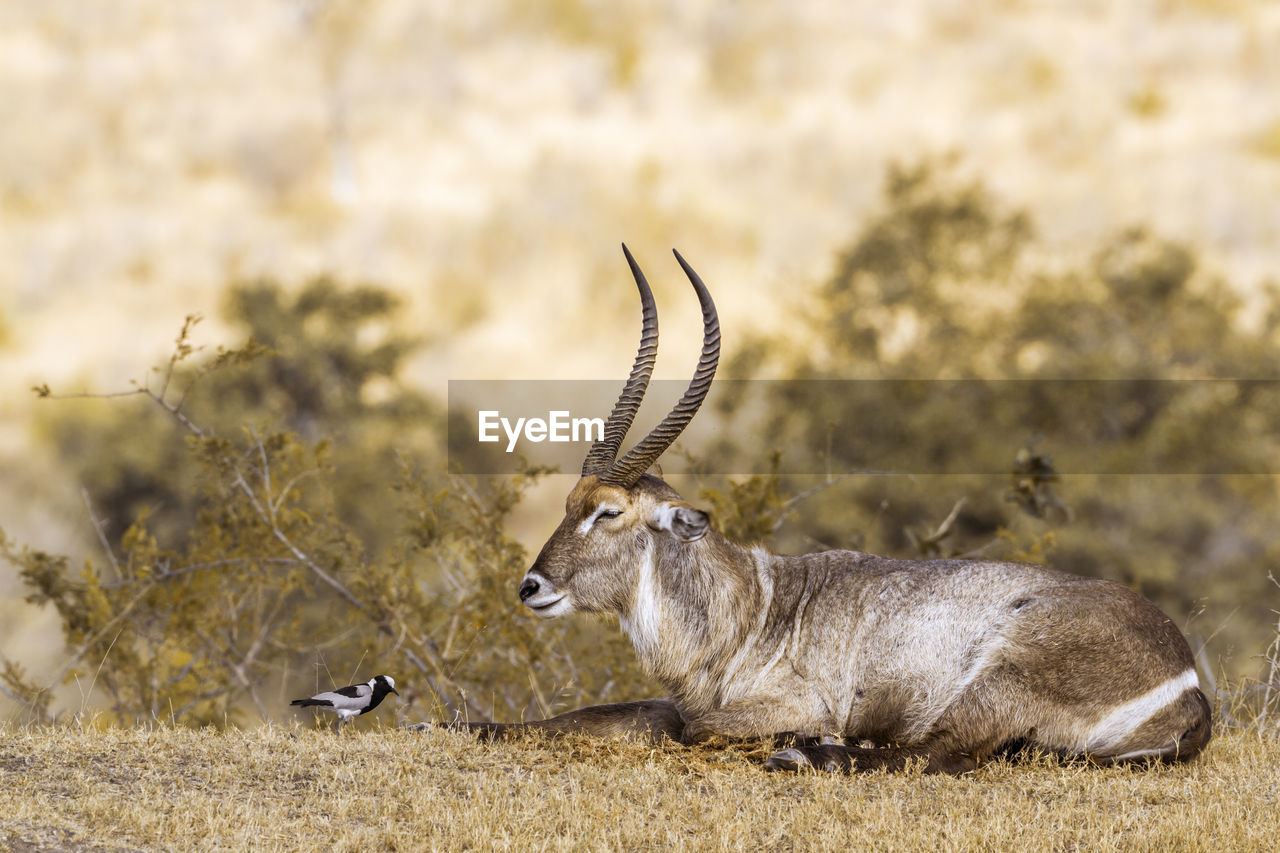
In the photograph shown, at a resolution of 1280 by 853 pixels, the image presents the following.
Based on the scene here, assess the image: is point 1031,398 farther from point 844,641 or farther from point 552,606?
point 552,606

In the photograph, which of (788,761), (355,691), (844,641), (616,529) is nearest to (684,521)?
(616,529)

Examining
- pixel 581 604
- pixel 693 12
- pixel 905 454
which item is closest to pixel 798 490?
pixel 905 454

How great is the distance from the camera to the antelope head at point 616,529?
727 centimetres

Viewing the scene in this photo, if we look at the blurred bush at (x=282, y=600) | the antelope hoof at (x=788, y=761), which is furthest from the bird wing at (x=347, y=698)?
the blurred bush at (x=282, y=600)

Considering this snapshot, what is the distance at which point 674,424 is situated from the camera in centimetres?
728

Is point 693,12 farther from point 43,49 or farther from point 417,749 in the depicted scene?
point 417,749

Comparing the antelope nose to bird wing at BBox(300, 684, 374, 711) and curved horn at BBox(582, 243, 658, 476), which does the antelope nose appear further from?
bird wing at BBox(300, 684, 374, 711)

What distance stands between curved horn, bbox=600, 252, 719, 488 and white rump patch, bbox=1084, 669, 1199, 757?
247cm

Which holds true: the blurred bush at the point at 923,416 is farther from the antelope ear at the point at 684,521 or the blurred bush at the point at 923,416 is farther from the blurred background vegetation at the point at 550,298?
the antelope ear at the point at 684,521

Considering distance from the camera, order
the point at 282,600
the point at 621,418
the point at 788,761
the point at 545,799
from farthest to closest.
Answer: the point at 282,600
the point at 621,418
the point at 788,761
the point at 545,799

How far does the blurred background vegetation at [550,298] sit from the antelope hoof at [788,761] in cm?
328

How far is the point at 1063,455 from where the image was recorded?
29344mm

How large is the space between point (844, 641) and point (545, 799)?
2.04 meters

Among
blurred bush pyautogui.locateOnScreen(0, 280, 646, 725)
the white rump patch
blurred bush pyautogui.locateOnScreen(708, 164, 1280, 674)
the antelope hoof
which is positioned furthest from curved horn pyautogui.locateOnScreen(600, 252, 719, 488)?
blurred bush pyautogui.locateOnScreen(708, 164, 1280, 674)
